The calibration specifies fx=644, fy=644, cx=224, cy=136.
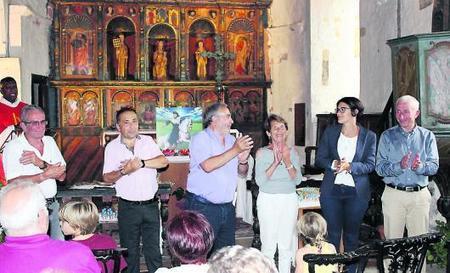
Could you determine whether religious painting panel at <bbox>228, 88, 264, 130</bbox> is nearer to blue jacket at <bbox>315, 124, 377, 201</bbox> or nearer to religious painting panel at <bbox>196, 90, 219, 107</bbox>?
religious painting panel at <bbox>196, 90, 219, 107</bbox>

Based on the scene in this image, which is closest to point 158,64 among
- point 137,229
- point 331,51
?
point 331,51

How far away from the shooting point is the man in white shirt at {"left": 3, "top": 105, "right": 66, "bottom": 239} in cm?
461

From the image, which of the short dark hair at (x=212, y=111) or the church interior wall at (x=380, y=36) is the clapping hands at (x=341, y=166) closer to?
the short dark hair at (x=212, y=111)

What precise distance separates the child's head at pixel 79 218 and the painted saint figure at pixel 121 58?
8783 mm

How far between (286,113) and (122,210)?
305 inches

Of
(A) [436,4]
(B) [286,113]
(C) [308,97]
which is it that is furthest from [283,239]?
(B) [286,113]

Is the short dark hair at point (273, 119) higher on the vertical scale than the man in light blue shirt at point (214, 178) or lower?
higher

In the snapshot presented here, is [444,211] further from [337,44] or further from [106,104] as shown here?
[106,104]

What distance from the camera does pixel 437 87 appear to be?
5.26 m

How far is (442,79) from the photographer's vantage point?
206 inches

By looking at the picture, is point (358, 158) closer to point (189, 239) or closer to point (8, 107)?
point (189, 239)

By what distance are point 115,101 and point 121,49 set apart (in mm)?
998

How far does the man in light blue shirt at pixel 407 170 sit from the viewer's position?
483 cm

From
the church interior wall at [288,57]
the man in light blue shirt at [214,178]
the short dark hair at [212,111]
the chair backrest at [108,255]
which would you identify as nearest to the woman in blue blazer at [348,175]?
the man in light blue shirt at [214,178]
